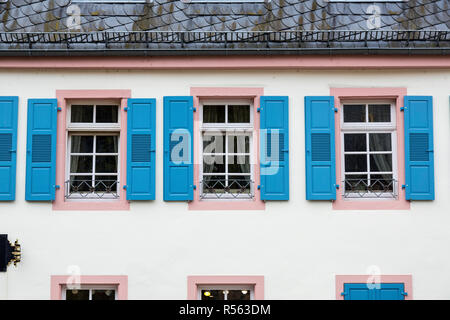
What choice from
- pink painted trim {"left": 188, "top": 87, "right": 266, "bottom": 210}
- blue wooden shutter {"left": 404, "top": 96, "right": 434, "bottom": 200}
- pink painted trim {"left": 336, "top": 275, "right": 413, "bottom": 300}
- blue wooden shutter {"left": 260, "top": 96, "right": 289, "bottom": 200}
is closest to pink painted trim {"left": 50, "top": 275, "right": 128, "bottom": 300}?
pink painted trim {"left": 188, "top": 87, "right": 266, "bottom": 210}

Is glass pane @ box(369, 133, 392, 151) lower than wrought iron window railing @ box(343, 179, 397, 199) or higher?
higher

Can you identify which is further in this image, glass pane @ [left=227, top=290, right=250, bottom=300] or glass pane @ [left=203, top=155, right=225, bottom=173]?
glass pane @ [left=203, top=155, right=225, bottom=173]

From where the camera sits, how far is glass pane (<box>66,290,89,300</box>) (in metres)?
11.0

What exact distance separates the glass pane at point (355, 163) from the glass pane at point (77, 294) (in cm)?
378

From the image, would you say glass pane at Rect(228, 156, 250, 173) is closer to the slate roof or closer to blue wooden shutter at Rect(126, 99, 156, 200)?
blue wooden shutter at Rect(126, 99, 156, 200)

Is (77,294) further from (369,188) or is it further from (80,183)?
(369,188)

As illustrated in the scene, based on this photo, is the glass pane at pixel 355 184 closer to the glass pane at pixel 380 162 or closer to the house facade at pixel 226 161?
the house facade at pixel 226 161

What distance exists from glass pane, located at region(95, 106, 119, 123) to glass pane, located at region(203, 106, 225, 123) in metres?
1.19

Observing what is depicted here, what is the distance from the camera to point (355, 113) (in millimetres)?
11258

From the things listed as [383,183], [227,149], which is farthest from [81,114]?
[383,183]

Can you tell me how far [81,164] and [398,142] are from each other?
13.7 feet

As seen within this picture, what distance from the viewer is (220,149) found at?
11.2m

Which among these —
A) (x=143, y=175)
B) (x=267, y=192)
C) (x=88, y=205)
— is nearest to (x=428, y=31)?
(x=267, y=192)
